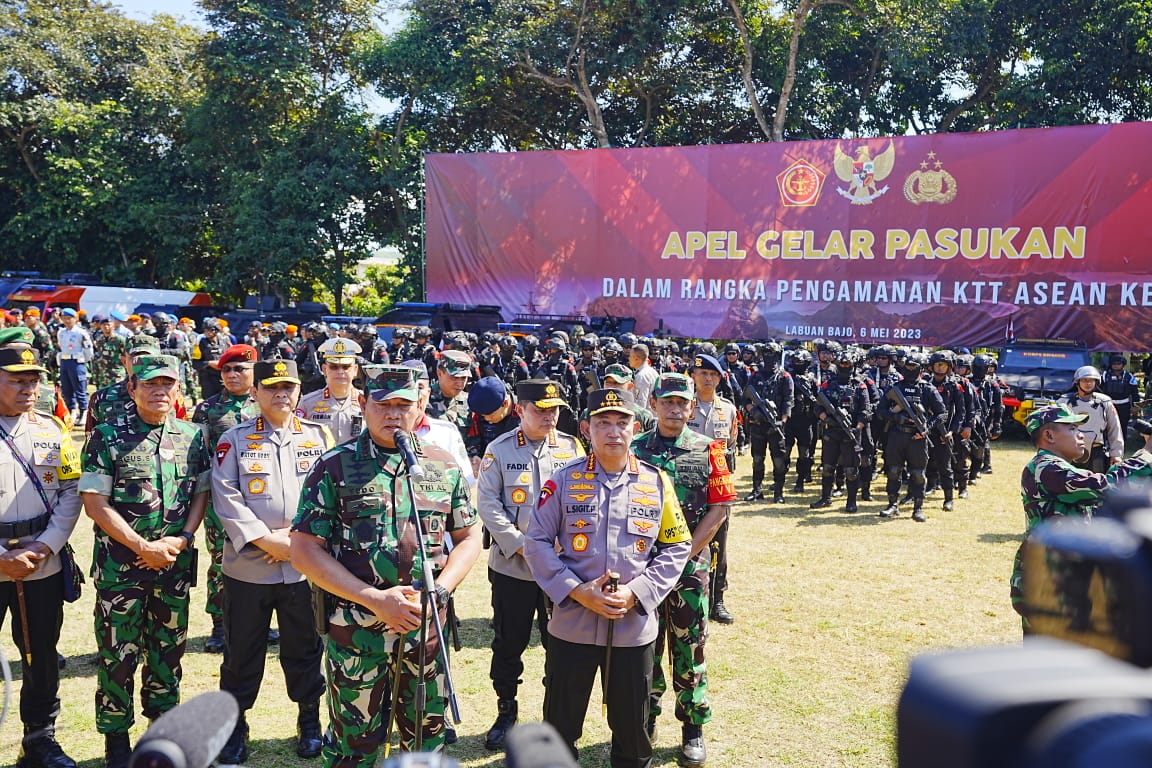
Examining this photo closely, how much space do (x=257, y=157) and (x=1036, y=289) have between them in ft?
80.5

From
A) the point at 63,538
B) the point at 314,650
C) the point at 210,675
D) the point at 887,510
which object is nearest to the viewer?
the point at 63,538

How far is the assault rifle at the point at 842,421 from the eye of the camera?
11938mm

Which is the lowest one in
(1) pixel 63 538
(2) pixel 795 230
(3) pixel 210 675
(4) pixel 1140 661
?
(3) pixel 210 675

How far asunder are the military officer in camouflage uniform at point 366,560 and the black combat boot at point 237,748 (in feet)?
3.75

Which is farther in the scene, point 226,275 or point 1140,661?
point 226,275

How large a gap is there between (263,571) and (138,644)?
0.72 metres

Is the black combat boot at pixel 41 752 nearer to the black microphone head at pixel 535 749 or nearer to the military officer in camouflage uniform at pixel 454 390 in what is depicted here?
the military officer in camouflage uniform at pixel 454 390

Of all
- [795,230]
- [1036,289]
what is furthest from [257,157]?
[1036,289]

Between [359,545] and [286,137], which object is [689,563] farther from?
[286,137]

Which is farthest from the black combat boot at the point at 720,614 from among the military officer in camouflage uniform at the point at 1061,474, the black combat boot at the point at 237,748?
the black combat boot at the point at 237,748

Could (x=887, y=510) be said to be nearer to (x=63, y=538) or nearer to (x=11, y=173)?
(x=63, y=538)

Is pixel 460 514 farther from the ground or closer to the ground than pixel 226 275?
closer to the ground

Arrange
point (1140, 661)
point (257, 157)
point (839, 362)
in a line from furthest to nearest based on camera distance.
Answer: point (257, 157) < point (839, 362) < point (1140, 661)

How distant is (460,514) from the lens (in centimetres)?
434
